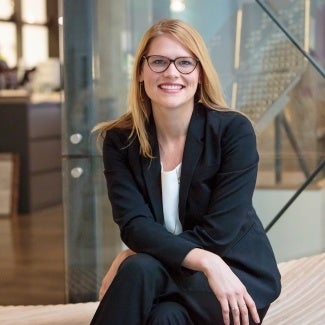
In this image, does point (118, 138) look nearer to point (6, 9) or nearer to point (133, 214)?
point (133, 214)

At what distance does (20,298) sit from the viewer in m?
3.41

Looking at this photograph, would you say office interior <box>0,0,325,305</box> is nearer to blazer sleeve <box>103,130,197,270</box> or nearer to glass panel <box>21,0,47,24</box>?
blazer sleeve <box>103,130,197,270</box>

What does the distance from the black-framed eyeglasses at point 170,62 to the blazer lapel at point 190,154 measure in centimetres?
13

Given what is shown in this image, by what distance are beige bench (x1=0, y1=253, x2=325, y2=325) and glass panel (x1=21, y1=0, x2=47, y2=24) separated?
699 cm

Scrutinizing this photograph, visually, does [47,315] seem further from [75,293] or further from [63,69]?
[63,69]

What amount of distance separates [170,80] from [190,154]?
7.1 inches

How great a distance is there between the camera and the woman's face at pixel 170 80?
1749 millimetres

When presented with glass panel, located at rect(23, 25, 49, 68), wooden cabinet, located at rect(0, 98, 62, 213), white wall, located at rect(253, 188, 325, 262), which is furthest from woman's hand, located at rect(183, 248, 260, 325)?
glass panel, located at rect(23, 25, 49, 68)

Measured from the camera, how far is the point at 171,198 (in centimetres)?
181

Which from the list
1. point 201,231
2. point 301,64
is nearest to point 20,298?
point 301,64

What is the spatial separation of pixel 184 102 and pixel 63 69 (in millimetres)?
1322

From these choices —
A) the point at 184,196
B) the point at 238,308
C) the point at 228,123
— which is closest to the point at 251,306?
the point at 238,308

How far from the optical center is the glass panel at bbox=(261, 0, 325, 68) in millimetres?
3100

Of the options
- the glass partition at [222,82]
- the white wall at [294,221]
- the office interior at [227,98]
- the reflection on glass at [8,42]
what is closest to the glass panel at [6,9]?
the reflection on glass at [8,42]
